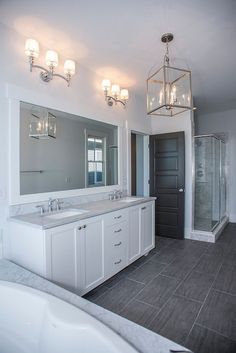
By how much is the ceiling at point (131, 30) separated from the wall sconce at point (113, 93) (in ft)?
0.58

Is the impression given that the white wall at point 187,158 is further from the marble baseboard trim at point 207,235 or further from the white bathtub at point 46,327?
the white bathtub at point 46,327

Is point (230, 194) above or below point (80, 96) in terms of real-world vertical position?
below

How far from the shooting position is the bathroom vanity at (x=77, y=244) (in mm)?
1682

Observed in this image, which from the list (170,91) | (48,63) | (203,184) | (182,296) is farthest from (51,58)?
(203,184)

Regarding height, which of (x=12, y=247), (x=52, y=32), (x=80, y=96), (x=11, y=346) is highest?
(x=52, y=32)

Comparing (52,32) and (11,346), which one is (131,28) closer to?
(52,32)

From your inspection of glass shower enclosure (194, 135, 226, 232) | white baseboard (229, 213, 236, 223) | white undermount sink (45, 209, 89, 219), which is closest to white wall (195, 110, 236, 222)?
white baseboard (229, 213, 236, 223)

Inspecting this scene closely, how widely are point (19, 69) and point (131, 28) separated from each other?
1143 mm

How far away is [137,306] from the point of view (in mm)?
1978

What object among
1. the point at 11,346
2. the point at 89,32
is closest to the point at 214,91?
the point at 89,32

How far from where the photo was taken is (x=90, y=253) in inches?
81.4

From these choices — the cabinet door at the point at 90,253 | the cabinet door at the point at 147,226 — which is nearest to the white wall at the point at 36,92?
the cabinet door at the point at 90,253

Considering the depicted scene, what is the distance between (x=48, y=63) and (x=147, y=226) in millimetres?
2444

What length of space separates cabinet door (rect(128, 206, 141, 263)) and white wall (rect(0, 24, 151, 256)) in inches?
37.2
